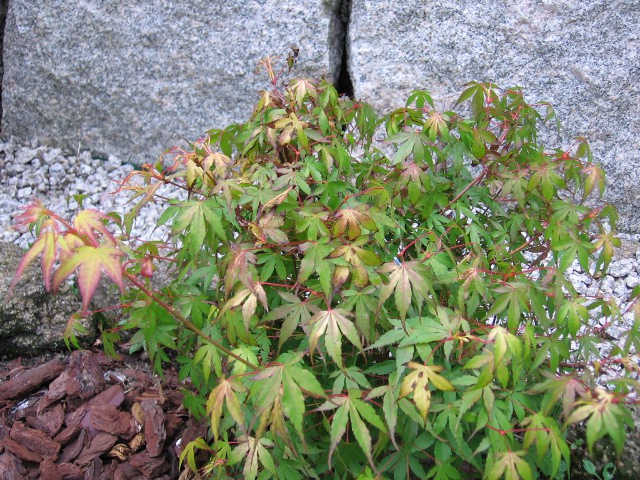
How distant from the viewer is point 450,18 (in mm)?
2928

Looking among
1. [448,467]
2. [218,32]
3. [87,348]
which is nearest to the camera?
[448,467]

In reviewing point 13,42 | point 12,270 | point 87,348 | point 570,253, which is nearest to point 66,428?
point 87,348

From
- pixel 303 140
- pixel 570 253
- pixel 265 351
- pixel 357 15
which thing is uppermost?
pixel 357 15

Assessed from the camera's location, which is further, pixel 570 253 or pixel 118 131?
pixel 118 131

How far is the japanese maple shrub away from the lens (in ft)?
4.11

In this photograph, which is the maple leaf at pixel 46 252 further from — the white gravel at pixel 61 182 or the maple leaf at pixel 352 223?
the white gravel at pixel 61 182

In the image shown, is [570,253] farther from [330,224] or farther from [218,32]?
[218,32]

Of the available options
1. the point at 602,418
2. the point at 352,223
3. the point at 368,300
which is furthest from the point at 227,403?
the point at 602,418

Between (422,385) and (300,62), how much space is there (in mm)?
2226

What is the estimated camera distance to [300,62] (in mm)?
3070

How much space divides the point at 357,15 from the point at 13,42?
1914mm

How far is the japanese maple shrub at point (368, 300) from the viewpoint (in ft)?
→ 4.11

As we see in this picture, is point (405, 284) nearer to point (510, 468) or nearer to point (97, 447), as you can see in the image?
point (510, 468)

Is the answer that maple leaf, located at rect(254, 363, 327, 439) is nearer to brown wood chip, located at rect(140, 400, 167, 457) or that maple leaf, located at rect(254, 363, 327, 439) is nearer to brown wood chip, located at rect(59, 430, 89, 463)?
brown wood chip, located at rect(140, 400, 167, 457)
